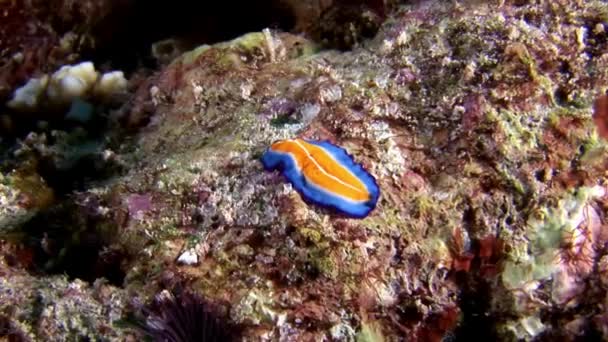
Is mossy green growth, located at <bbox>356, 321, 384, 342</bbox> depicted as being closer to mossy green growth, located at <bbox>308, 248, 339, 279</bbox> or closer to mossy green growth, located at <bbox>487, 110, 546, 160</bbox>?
mossy green growth, located at <bbox>308, 248, 339, 279</bbox>

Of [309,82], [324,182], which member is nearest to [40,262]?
[324,182]

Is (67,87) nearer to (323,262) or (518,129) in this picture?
(323,262)

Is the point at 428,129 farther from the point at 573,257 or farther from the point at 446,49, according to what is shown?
the point at 573,257

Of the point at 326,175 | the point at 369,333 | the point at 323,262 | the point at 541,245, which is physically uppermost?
the point at 326,175

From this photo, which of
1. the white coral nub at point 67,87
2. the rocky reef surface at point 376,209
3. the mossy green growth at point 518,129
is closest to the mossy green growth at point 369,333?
the rocky reef surface at point 376,209

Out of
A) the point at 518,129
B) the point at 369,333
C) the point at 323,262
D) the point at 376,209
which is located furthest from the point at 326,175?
the point at 518,129

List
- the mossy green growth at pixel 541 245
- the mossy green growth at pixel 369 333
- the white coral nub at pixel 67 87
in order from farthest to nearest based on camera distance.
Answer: the white coral nub at pixel 67 87 < the mossy green growth at pixel 541 245 < the mossy green growth at pixel 369 333

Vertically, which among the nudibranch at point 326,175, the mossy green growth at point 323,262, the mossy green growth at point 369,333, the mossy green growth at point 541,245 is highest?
the nudibranch at point 326,175

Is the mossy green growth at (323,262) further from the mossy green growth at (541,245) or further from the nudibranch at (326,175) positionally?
the mossy green growth at (541,245)

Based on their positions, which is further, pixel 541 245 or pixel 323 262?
pixel 541 245
